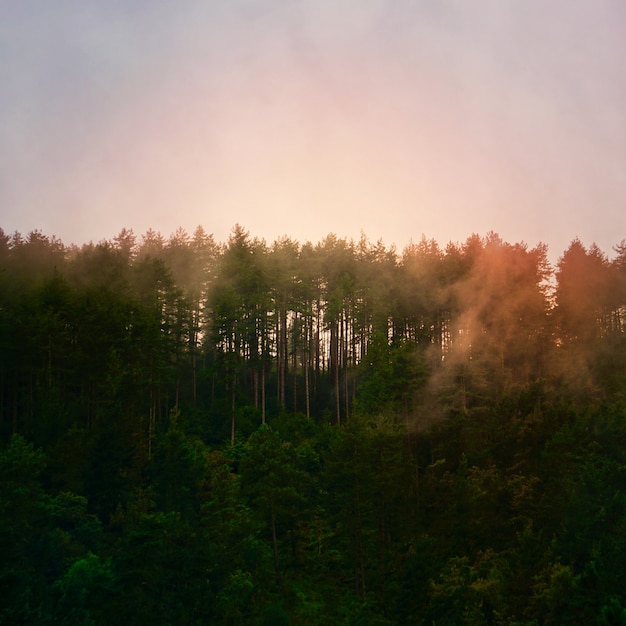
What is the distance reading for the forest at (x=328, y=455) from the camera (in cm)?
2892

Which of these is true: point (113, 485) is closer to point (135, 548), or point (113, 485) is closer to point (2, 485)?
point (2, 485)

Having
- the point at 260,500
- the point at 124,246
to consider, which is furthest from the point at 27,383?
the point at 124,246

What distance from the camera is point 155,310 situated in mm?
57531

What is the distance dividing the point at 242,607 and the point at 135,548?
7842mm

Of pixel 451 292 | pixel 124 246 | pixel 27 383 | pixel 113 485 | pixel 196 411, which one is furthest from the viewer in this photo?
pixel 124 246

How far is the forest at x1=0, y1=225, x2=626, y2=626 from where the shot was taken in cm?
2892

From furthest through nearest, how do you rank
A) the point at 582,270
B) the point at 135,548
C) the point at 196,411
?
1. the point at 582,270
2. the point at 196,411
3. the point at 135,548

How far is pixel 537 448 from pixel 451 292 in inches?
1055

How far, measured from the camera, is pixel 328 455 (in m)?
42.3

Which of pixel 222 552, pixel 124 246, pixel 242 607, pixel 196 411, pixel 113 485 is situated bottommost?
pixel 242 607

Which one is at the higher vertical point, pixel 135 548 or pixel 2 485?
pixel 2 485

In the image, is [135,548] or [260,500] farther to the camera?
[260,500]

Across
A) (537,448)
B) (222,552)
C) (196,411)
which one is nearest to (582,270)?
(537,448)

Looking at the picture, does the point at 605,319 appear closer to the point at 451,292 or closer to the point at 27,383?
the point at 451,292
